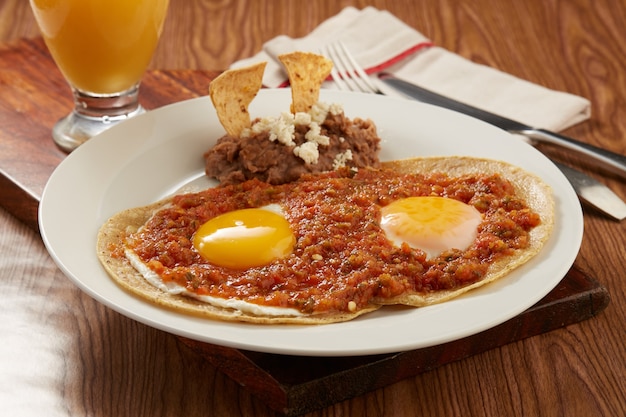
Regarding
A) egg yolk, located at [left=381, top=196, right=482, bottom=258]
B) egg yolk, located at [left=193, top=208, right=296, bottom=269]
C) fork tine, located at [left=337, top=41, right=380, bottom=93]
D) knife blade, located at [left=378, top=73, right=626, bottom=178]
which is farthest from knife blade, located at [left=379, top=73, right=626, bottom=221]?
egg yolk, located at [left=193, top=208, right=296, bottom=269]

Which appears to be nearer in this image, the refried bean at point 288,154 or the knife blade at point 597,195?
the refried bean at point 288,154

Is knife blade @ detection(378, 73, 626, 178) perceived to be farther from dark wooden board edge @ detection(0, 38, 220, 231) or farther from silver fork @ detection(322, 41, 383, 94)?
dark wooden board edge @ detection(0, 38, 220, 231)

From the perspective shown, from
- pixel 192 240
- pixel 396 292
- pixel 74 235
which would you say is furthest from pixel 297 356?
pixel 74 235

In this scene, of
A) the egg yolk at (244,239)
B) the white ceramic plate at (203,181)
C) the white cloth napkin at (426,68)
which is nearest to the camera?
the white ceramic plate at (203,181)

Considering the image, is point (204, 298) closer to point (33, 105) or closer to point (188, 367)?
point (188, 367)

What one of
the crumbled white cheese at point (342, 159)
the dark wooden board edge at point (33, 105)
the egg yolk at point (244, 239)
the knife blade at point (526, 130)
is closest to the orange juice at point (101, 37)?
the dark wooden board edge at point (33, 105)

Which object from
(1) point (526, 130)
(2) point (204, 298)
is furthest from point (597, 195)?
(2) point (204, 298)

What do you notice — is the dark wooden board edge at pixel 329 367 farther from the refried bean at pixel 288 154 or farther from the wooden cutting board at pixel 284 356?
the refried bean at pixel 288 154
